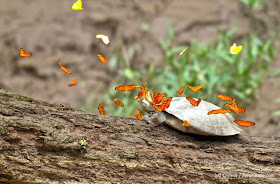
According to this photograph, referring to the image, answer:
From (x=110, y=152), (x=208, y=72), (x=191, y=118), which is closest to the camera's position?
(x=110, y=152)

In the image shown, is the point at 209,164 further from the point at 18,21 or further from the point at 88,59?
the point at 18,21

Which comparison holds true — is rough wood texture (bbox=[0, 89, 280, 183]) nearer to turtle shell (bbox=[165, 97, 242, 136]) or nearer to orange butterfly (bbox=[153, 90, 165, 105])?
turtle shell (bbox=[165, 97, 242, 136])

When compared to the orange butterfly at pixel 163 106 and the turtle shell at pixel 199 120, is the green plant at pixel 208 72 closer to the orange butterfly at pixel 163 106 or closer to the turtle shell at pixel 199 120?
the turtle shell at pixel 199 120

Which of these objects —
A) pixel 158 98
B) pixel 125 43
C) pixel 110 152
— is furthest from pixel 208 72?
pixel 110 152

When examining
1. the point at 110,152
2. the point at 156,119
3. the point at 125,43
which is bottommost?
the point at 110,152

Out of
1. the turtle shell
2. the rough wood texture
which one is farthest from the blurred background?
the rough wood texture

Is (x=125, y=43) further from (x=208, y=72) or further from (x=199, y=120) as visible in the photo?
(x=199, y=120)
